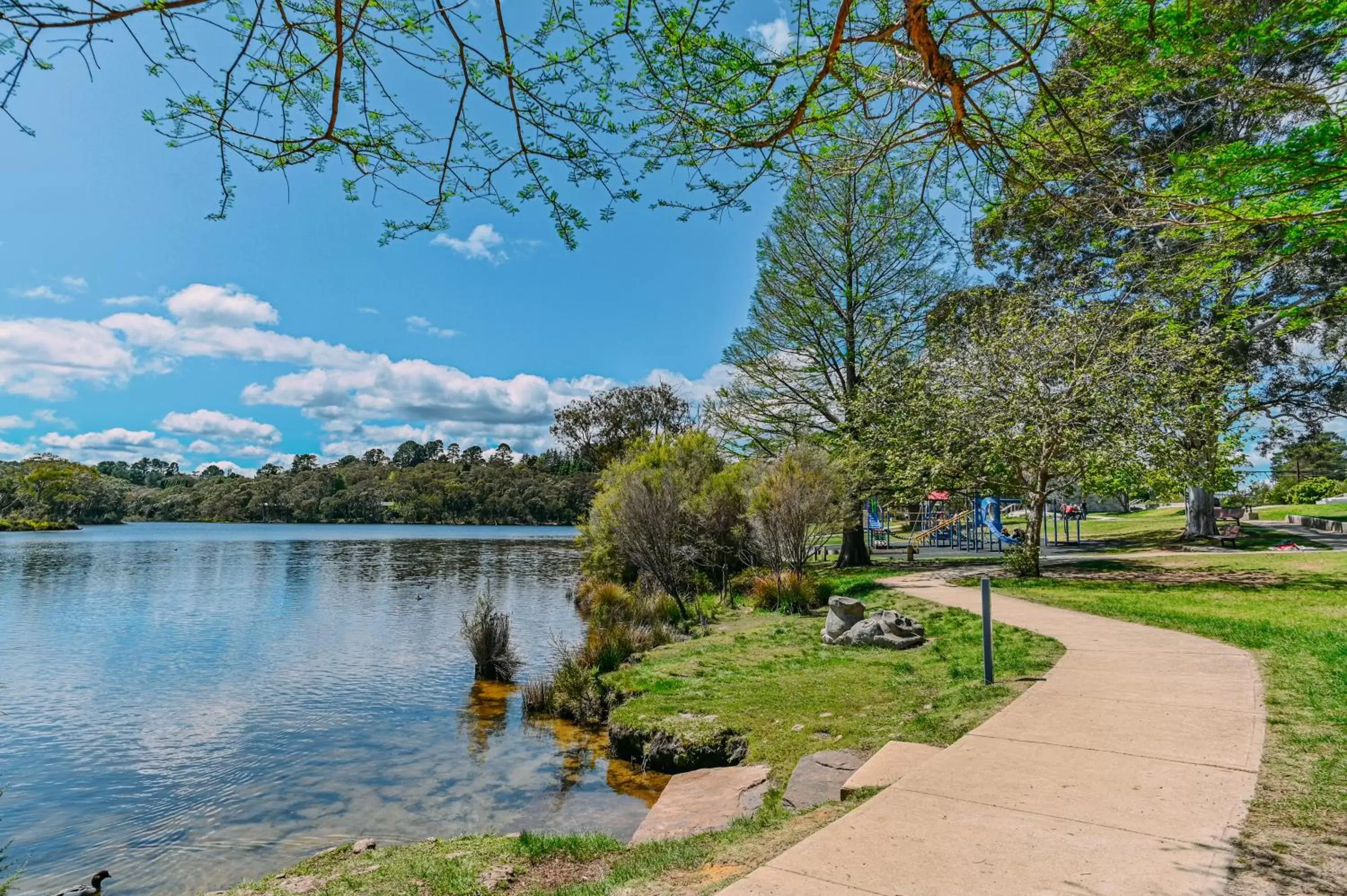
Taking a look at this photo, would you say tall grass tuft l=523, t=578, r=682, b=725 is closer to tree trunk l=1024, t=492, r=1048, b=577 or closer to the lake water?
the lake water

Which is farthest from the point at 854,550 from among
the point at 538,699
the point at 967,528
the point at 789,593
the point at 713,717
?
the point at 713,717

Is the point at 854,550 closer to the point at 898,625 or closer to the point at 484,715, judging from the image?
the point at 898,625

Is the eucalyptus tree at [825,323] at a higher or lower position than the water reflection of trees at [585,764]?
higher

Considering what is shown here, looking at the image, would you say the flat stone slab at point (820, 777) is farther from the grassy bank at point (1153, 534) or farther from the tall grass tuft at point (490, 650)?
the grassy bank at point (1153, 534)

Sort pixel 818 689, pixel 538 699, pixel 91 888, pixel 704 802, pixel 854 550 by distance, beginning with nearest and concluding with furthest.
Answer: pixel 91 888 < pixel 704 802 < pixel 818 689 < pixel 538 699 < pixel 854 550

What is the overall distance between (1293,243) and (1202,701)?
14.2 ft

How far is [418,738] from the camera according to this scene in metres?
9.93

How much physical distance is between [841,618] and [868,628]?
27.2 inches

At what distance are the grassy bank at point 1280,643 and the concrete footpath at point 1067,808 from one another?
14 cm

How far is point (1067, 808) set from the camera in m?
3.97

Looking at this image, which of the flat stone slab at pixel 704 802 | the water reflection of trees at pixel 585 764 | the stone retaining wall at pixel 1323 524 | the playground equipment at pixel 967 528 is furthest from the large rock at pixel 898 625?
the stone retaining wall at pixel 1323 524

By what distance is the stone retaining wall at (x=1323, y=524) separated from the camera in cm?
2888

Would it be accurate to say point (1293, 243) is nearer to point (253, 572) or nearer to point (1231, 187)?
point (1231, 187)

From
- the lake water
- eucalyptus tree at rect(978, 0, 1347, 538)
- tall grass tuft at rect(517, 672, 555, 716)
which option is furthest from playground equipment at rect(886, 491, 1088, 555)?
the lake water
